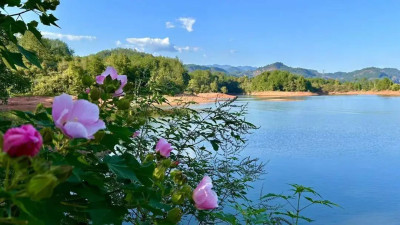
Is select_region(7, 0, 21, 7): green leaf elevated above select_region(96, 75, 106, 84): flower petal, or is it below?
above

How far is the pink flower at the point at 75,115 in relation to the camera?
1.56ft

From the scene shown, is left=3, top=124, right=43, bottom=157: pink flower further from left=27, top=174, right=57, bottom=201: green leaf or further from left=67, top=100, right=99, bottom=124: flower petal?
left=67, top=100, right=99, bottom=124: flower petal

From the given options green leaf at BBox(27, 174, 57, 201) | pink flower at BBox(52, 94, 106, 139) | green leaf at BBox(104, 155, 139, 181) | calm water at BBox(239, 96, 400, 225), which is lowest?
calm water at BBox(239, 96, 400, 225)

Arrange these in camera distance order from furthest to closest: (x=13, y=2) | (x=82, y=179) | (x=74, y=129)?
(x=13, y=2) < (x=82, y=179) < (x=74, y=129)

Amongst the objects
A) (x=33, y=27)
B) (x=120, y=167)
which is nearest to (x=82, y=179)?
(x=120, y=167)

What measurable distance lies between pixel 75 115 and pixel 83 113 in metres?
0.01

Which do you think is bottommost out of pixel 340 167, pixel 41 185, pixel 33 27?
pixel 340 167

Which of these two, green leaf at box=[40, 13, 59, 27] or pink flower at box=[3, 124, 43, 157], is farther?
green leaf at box=[40, 13, 59, 27]

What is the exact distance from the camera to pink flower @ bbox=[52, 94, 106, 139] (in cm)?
47

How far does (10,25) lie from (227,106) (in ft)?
5.67

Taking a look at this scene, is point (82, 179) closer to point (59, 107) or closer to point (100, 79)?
point (59, 107)

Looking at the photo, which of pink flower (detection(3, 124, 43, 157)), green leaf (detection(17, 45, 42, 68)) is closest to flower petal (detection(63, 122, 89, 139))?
pink flower (detection(3, 124, 43, 157))

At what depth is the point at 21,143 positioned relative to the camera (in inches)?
14.0

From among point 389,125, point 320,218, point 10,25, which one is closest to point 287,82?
point 389,125
